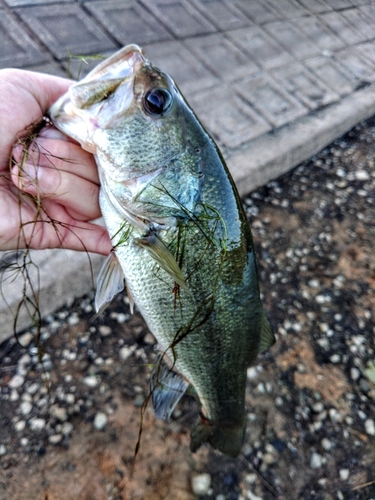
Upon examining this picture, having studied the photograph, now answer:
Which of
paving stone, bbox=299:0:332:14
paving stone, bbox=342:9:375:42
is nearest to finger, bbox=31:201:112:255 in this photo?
paving stone, bbox=342:9:375:42

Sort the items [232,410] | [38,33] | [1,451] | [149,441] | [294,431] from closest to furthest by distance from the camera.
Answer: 1. [232,410]
2. [1,451]
3. [149,441]
4. [294,431]
5. [38,33]

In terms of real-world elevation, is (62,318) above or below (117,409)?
above

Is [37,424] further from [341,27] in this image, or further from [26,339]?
[341,27]

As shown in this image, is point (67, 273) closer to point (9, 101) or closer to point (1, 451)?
point (1, 451)

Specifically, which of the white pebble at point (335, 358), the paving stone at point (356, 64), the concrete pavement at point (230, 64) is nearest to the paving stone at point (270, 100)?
the concrete pavement at point (230, 64)

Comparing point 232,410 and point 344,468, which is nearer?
point 232,410

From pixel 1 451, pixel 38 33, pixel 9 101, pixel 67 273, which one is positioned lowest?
pixel 1 451

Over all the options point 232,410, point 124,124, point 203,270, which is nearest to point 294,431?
point 232,410

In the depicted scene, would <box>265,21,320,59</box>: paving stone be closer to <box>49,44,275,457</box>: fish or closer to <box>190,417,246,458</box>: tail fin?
<box>49,44,275,457</box>: fish
